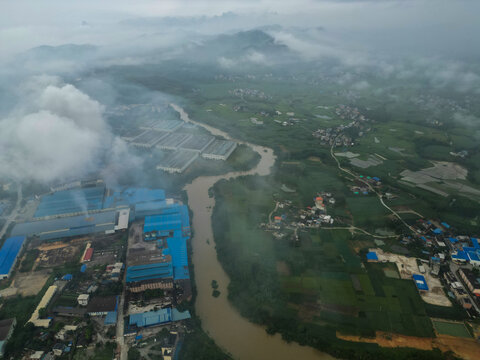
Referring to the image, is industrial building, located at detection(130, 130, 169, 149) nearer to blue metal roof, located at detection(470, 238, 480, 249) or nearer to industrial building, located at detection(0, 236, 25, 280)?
industrial building, located at detection(0, 236, 25, 280)

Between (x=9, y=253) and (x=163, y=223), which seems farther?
(x=163, y=223)

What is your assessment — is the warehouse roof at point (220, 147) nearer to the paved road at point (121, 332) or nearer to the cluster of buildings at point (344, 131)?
the cluster of buildings at point (344, 131)

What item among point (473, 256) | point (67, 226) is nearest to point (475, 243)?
point (473, 256)

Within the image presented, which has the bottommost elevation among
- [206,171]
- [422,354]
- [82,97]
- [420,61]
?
[420,61]

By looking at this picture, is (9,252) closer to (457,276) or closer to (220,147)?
(220,147)

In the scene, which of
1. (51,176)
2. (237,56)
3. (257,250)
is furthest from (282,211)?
(237,56)

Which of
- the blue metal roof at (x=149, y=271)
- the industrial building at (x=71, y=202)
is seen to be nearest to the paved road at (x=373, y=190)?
the blue metal roof at (x=149, y=271)

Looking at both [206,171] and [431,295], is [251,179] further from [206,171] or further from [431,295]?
[431,295]

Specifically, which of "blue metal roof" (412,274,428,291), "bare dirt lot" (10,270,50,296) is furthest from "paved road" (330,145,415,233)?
"bare dirt lot" (10,270,50,296)
